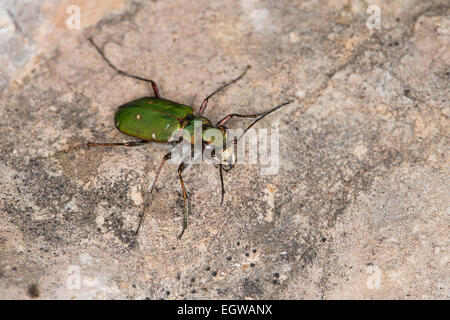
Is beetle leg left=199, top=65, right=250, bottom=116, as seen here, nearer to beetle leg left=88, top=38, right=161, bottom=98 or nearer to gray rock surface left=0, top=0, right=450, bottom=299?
gray rock surface left=0, top=0, right=450, bottom=299

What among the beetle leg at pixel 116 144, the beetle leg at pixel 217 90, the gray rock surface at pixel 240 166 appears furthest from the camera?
the beetle leg at pixel 217 90

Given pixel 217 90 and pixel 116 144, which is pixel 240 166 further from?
pixel 116 144

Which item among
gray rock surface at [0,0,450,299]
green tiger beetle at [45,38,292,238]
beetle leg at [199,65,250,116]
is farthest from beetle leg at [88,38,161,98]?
beetle leg at [199,65,250,116]

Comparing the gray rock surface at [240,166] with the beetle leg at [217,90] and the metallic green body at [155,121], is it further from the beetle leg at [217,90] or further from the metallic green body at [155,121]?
the metallic green body at [155,121]

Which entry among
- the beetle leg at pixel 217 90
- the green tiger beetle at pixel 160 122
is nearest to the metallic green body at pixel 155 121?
the green tiger beetle at pixel 160 122

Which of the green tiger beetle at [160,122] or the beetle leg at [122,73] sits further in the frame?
the beetle leg at [122,73]

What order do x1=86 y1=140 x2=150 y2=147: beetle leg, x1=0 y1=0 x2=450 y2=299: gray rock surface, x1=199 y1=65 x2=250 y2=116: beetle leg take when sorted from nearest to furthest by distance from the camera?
x1=0 y1=0 x2=450 y2=299: gray rock surface, x1=86 y1=140 x2=150 y2=147: beetle leg, x1=199 y1=65 x2=250 y2=116: beetle leg
